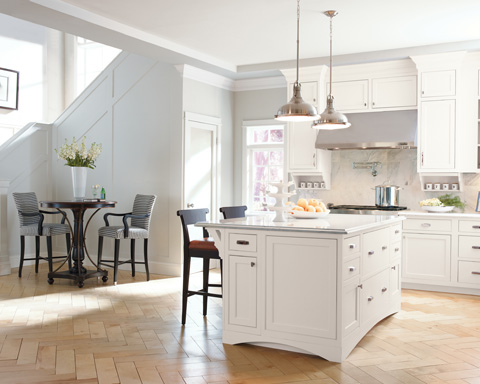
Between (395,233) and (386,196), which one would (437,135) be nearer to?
(386,196)

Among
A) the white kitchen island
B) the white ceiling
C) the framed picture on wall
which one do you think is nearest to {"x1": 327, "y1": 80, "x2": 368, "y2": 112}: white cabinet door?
the white ceiling

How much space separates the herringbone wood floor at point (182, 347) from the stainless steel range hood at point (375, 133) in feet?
6.11

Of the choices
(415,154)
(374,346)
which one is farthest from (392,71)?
(374,346)

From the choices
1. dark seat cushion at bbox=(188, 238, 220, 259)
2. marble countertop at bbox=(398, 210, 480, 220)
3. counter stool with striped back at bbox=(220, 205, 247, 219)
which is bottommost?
dark seat cushion at bbox=(188, 238, 220, 259)

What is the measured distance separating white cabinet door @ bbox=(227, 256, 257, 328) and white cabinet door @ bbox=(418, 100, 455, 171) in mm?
3250

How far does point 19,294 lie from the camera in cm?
559

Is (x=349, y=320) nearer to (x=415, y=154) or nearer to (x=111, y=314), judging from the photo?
(x=111, y=314)

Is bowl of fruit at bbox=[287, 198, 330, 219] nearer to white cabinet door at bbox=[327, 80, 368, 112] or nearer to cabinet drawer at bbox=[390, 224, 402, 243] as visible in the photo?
cabinet drawer at bbox=[390, 224, 402, 243]

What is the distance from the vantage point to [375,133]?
21.1 ft

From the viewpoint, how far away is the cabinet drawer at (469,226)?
18.9ft

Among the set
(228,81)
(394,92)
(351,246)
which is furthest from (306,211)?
(228,81)

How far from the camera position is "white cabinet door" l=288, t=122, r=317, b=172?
6887mm

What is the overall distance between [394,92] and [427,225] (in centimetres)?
163

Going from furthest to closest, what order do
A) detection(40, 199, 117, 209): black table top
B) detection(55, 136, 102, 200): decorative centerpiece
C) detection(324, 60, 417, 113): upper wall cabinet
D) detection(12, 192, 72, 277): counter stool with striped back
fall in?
detection(12, 192, 72, 277): counter stool with striped back → detection(324, 60, 417, 113): upper wall cabinet → detection(55, 136, 102, 200): decorative centerpiece → detection(40, 199, 117, 209): black table top
